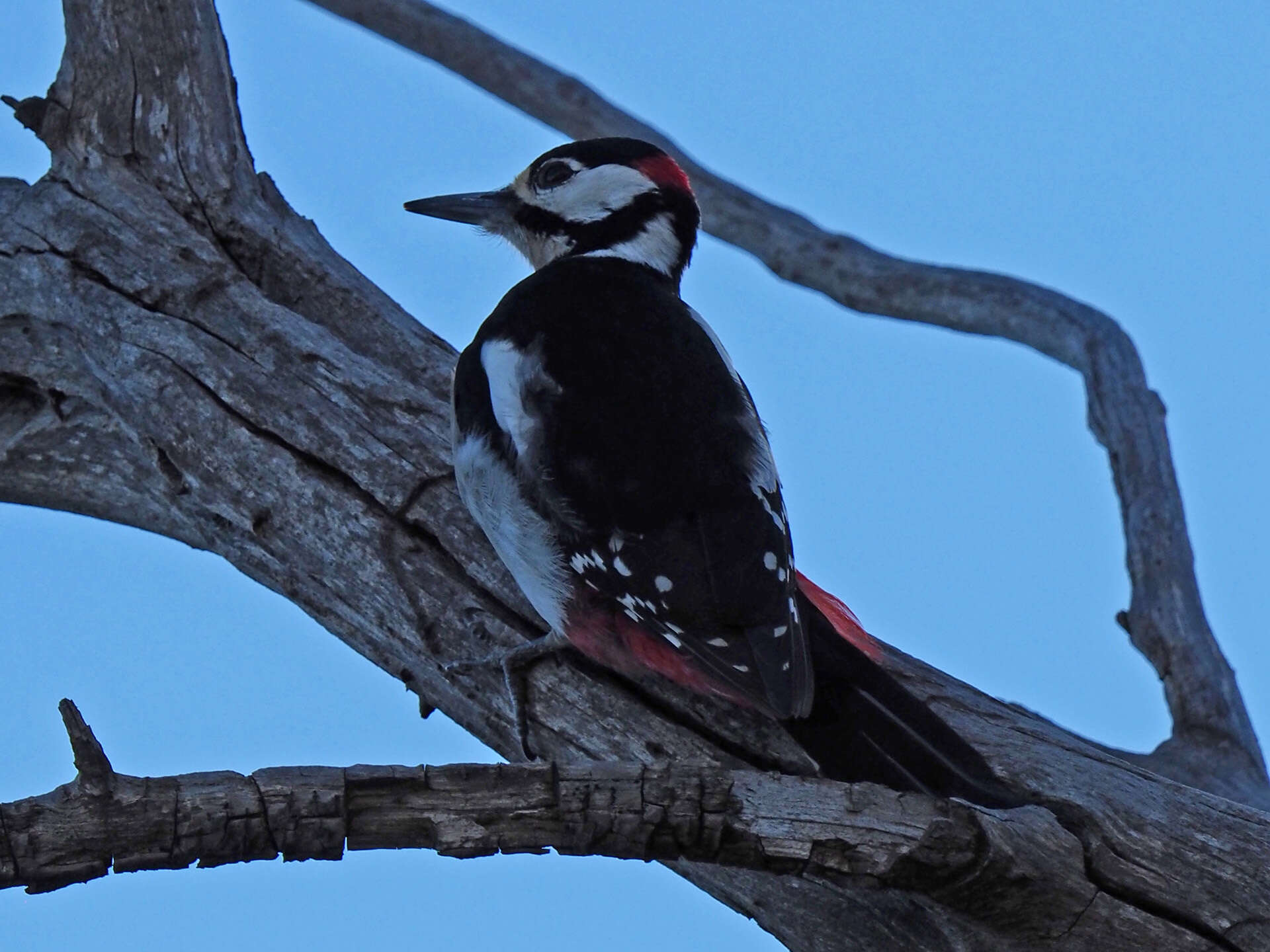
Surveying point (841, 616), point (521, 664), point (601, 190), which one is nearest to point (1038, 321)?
point (601, 190)

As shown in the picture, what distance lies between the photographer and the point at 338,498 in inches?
116

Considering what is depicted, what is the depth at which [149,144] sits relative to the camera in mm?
3660

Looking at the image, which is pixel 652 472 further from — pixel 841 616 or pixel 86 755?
pixel 86 755

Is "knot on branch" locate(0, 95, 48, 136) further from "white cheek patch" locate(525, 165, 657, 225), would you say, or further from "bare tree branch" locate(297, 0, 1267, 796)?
"bare tree branch" locate(297, 0, 1267, 796)

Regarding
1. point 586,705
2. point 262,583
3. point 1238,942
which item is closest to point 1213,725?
point 1238,942

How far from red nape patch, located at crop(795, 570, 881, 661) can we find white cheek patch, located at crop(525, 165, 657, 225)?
1.07 metres

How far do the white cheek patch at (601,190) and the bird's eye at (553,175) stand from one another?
0.01 m

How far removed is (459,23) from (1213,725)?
379cm

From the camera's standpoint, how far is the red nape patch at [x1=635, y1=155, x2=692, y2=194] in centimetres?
341

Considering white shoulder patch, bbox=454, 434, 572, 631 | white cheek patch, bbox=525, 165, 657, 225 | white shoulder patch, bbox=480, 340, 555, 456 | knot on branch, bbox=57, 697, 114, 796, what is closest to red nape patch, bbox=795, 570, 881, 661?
white shoulder patch, bbox=454, 434, 572, 631

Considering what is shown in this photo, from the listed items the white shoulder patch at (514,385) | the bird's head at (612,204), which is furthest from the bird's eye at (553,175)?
the white shoulder patch at (514,385)

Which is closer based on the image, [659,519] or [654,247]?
[659,519]

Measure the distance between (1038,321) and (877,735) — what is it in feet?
8.21

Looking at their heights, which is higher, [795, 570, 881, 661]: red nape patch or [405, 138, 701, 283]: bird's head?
[405, 138, 701, 283]: bird's head
